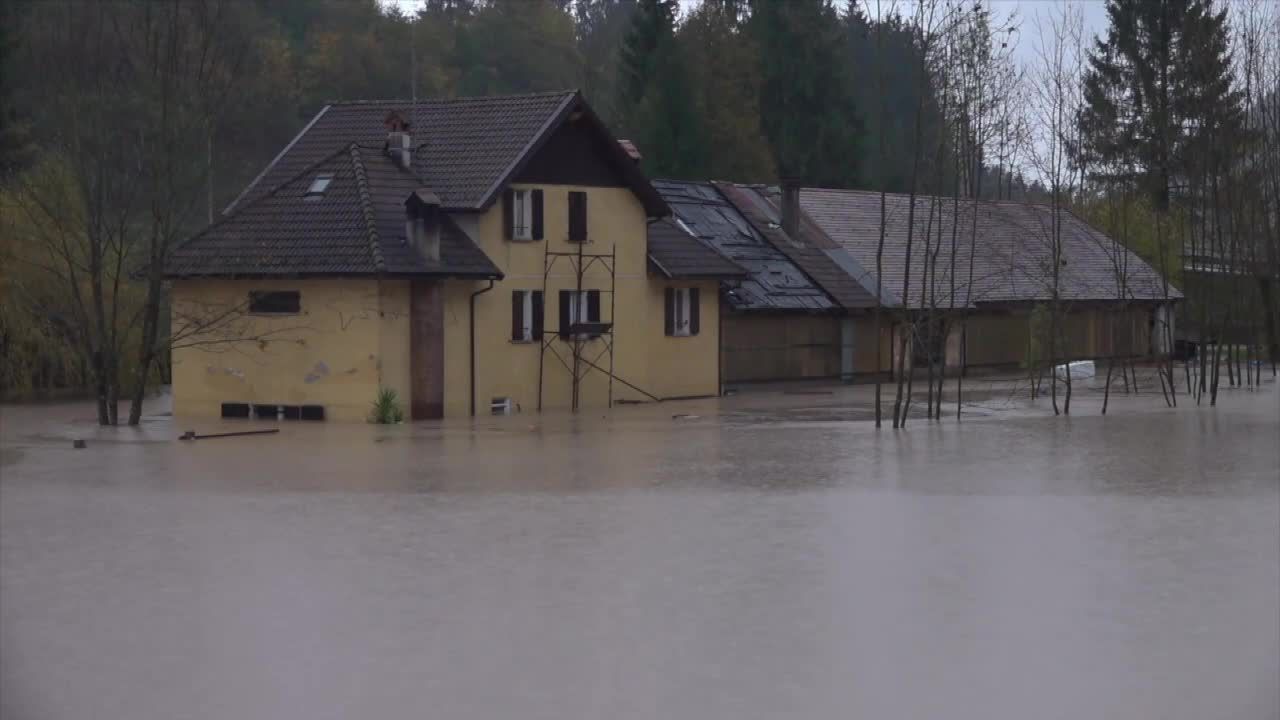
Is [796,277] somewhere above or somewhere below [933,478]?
above

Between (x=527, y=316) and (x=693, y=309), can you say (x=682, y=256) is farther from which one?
(x=527, y=316)

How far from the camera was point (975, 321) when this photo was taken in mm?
54031

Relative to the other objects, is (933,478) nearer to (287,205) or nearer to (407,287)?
(407,287)

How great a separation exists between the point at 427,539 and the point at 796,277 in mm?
A: 32743

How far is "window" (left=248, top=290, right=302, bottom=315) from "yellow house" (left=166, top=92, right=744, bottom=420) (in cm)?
4

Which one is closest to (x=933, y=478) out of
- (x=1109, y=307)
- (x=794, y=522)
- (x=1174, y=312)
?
(x=794, y=522)

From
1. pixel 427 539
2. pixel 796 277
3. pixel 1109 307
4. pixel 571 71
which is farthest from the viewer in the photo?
pixel 571 71

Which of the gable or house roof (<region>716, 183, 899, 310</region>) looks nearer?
the gable

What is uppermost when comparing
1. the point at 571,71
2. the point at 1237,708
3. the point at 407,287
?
the point at 571,71

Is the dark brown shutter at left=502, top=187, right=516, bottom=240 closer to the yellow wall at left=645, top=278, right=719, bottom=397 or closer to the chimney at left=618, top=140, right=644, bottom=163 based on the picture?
the chimney at left=618, top=140, right=644, bottom=163

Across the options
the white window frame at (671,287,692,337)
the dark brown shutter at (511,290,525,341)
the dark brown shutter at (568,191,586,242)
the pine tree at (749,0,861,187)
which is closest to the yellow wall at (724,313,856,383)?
the white window frame at (671,287,692,337)

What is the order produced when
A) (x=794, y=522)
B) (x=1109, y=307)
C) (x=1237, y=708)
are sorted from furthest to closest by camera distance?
(x=1109, y=307) < (x=794, y=522) < (x=1237, y=708)

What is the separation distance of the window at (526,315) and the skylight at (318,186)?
177 inches

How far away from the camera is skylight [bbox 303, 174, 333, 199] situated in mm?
35562
